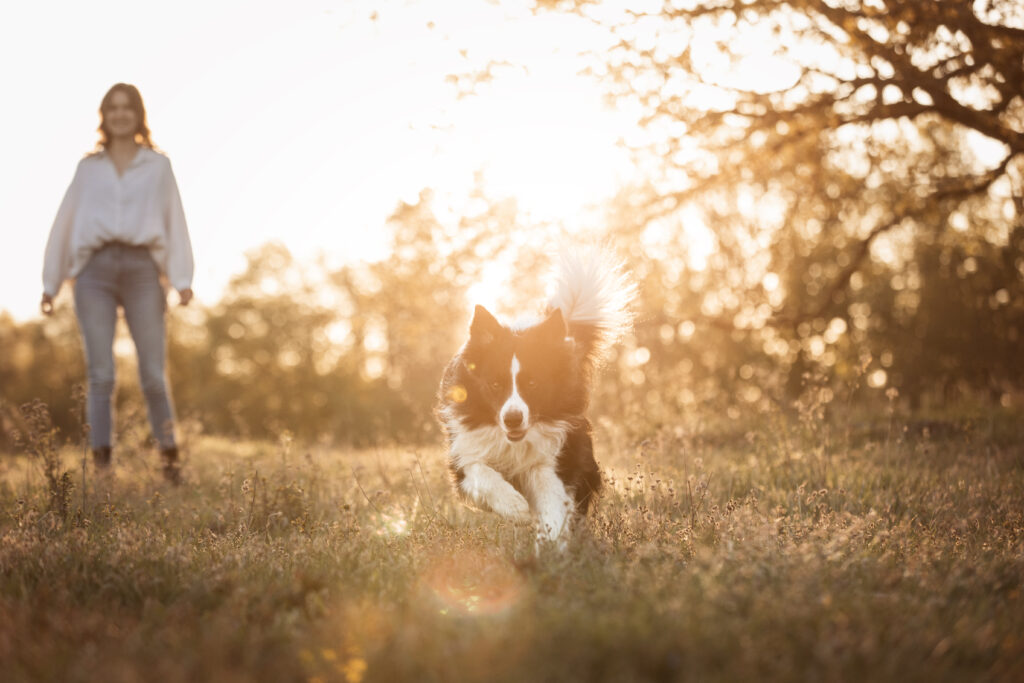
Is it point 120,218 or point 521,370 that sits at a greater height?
point 120,218

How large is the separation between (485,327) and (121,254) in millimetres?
2929

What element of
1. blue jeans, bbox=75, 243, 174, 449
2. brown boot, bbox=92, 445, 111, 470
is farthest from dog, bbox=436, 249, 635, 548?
brown boot, bbox=92, 445, 111, 470

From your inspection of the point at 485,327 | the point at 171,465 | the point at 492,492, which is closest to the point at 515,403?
the point at 492,492

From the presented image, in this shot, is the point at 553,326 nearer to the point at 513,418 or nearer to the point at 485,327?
the point at 485,327

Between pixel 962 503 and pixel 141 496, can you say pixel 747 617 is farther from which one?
pixel 141 496

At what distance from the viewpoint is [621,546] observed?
3.75 meters

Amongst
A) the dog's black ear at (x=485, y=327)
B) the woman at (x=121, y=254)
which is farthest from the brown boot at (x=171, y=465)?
the dog's black ear at (x=485, y=327)

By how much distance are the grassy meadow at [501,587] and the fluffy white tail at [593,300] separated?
938 mm

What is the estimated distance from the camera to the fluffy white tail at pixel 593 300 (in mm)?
5844

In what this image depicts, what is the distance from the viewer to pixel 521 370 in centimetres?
491

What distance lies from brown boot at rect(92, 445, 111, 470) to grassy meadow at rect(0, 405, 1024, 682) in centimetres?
38

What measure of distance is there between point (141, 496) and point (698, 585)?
12.7 feet

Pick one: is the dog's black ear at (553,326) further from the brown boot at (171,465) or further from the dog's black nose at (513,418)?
the brown boot at (171,465)

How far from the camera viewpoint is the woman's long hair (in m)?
6.05
